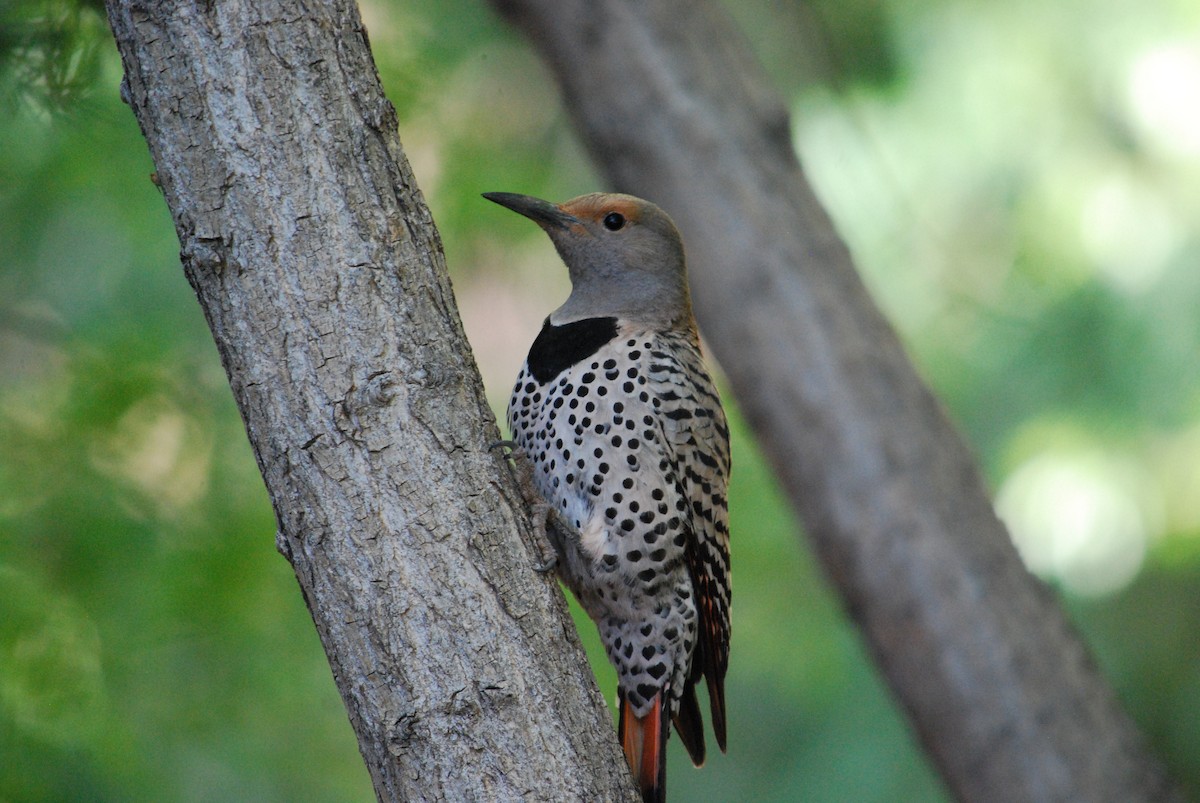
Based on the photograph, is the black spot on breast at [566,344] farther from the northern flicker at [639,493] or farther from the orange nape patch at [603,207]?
the orange nape patch at [603,207]

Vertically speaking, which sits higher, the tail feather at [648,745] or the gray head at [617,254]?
the gray head at [617,254]

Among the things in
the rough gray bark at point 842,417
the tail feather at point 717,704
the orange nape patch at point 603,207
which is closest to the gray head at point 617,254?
the orange nape patch at point 603,207

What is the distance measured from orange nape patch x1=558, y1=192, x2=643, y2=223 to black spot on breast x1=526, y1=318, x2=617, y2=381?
359 mm

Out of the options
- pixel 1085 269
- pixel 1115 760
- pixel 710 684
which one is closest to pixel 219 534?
pixel 710 684

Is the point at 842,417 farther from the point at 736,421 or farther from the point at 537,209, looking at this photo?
the point at 736,421

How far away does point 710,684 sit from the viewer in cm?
300

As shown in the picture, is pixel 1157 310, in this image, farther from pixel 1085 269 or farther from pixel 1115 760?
pixel 1115 760

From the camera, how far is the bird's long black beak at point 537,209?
3.06 m

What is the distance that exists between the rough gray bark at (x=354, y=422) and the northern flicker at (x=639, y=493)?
2.18 feet

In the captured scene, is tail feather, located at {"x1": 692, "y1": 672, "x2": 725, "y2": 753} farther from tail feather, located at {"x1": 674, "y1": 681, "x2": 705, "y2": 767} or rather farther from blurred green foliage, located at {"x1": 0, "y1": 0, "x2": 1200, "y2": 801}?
blurred green foliage, located at {"x1": 0, "y1": 0, "x2": 1200, "y2": 801}

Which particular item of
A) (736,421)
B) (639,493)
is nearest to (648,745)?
(639,493)

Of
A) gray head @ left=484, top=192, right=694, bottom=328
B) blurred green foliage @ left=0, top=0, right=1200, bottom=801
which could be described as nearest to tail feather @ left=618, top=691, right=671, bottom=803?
gray head @ left=484, top=192, right=694, bottom=328

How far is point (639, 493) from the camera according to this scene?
9.17 ft

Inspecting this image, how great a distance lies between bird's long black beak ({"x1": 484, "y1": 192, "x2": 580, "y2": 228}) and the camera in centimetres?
306
